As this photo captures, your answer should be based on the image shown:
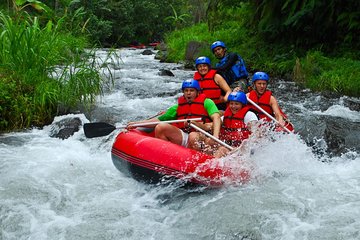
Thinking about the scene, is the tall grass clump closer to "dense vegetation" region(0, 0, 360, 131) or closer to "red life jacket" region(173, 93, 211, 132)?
"dense vegetation" region(0, 0, 360, 131)

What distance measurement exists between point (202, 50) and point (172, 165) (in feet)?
34.0

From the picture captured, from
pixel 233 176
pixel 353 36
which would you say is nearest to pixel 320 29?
pixel 353 36

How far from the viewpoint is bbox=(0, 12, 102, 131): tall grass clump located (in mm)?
6684

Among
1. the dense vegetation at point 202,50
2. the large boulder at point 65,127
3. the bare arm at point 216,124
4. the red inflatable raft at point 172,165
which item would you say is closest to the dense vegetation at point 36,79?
the dense vegetation at point 202,50

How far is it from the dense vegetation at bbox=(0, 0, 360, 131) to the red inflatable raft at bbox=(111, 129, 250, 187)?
8.03ft

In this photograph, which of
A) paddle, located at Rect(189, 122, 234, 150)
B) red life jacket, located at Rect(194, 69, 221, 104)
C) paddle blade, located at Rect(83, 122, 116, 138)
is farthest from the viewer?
red life jacket, located at Rect(194, 69, 221, 104)

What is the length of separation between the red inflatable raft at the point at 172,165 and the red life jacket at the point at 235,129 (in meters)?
0.50

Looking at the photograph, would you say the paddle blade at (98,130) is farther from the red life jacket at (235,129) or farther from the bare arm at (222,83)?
the bare arm at (222,83)

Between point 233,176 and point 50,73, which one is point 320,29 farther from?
point 233,176

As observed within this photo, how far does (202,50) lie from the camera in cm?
1468

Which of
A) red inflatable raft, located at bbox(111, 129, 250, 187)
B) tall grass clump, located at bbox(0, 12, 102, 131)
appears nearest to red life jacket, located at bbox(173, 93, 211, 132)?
red inflatable raft, located at bbox(111, 129, 250, 187)

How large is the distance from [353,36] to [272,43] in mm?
2502

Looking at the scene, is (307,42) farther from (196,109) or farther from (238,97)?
(196,109)

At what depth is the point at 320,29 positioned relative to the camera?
38.2 ft
